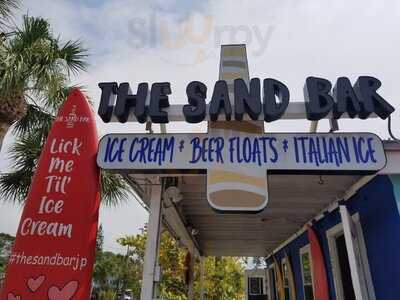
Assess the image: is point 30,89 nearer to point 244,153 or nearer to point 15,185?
point 15,185

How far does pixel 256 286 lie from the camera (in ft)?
46.4

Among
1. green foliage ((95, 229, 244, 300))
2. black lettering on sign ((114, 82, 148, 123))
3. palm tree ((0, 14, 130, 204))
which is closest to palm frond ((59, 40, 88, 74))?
palm tree ((0, 14, 130, 204))

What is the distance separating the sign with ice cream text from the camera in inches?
154

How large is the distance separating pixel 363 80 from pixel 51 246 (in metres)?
4.33

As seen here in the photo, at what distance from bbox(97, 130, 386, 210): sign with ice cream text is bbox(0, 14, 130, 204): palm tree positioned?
351 cm

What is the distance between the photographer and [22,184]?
27.8ft

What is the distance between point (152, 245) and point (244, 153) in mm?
1597

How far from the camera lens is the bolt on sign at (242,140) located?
12.8 ft

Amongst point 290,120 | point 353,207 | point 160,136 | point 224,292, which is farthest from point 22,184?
point 224,292

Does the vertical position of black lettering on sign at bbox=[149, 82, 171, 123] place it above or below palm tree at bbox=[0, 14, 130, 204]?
below

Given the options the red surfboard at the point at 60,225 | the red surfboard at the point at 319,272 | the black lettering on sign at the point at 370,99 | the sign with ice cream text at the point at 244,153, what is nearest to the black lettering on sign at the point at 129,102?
the sign with ice cream text at the point at 244,153

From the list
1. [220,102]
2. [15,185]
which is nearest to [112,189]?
[15,185]

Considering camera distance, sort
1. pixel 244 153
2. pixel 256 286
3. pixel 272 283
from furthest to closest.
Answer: pixel 256 286 → pixel 272 283 → pixel 244 153

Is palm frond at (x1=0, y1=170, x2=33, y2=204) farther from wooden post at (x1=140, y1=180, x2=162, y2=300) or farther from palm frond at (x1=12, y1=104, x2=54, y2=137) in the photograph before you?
wooden post at (x1=140, y1=180, x2=162, y2=300)
